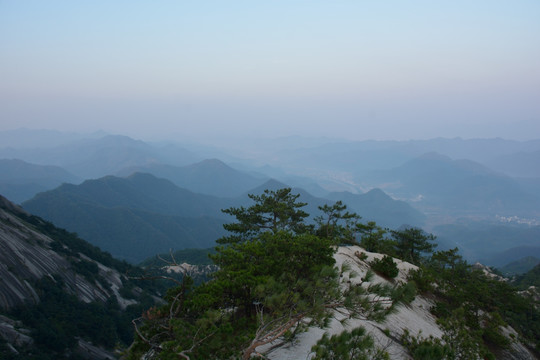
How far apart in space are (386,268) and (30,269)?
48.8 m

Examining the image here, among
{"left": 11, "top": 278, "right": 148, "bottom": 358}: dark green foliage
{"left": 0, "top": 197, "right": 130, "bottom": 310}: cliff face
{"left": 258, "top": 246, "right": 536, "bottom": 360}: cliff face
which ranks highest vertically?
{"left": 258, "top": 246, "right": 536, "bottom": 360}: cliff face

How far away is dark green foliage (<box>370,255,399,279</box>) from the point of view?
52.7 ft

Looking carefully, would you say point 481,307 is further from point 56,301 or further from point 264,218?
point 56,301

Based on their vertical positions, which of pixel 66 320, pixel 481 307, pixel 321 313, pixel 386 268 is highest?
pixel 321 313

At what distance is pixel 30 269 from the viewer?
4150cm

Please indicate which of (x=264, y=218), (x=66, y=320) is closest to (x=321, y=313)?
(x=264, y=218)

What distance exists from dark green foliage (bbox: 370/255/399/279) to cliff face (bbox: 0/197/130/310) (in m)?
43.5

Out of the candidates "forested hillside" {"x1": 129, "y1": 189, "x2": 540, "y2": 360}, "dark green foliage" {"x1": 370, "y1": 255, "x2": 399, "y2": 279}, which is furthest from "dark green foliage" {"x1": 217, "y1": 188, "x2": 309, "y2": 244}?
"dark green foliage" {"x1": 370, "y1": 255, "x2": 399, "y2": 279}

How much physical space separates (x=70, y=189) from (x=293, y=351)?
209 meters

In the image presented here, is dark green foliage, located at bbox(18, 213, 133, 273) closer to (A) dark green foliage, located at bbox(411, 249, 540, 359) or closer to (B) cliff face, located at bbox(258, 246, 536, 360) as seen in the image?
(B) cliff face, located at bbox(258, 246, 536, 360)

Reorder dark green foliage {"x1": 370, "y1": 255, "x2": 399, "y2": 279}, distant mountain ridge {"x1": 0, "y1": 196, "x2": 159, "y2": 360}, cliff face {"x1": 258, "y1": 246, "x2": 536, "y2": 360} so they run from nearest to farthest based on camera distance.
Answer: cliff face {"x1": 258, "y1": 246, "x2": 536, "y2": 360}
dark green foliage {"x1": 370, "y1": 255, "x2": 399, "y2": 279}
distant mountain ridge {"x1": 0, "y1": 196, "x2": 159, "y2": 360}

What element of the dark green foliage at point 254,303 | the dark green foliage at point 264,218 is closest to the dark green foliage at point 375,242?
the dark green foliage at point 264,218

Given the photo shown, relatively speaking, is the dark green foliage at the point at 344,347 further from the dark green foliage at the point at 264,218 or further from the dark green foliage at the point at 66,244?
the dark green foliage at the point at 66,244

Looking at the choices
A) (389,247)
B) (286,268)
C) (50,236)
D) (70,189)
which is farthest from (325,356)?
(70,189)
